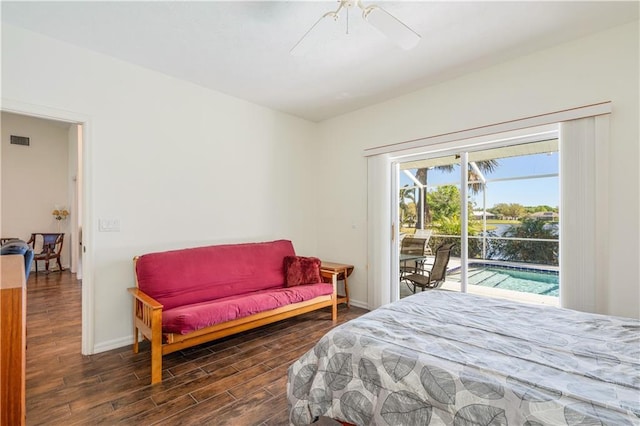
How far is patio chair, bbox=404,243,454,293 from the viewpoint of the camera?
12.1ft

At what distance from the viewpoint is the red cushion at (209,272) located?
2.81 meters

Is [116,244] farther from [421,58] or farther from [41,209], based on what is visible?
[41,209]

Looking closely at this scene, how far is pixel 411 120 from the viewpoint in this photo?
366cm

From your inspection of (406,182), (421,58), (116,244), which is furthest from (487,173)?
(116,244)

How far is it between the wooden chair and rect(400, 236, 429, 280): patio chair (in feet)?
21.8

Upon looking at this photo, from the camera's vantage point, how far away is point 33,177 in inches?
244

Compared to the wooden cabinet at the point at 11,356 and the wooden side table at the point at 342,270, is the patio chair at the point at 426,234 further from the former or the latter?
the wooden cabinet at the point at 11,356

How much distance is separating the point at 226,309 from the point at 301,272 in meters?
1.19

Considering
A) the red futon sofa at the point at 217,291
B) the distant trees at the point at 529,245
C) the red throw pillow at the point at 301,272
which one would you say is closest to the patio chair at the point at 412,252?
the distant trees at the point at 529,245

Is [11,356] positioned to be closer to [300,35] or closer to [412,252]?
[300,35]

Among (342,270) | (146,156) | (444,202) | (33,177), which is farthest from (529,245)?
(33,177)

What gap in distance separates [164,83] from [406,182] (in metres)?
3.09

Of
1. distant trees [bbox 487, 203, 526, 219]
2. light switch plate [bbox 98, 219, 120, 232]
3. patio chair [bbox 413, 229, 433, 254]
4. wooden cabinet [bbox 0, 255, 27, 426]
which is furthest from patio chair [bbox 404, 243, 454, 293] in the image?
wooden cabinet [bbox 0, 255, 27, 426]

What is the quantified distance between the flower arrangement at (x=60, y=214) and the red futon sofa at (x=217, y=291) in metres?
5.05
